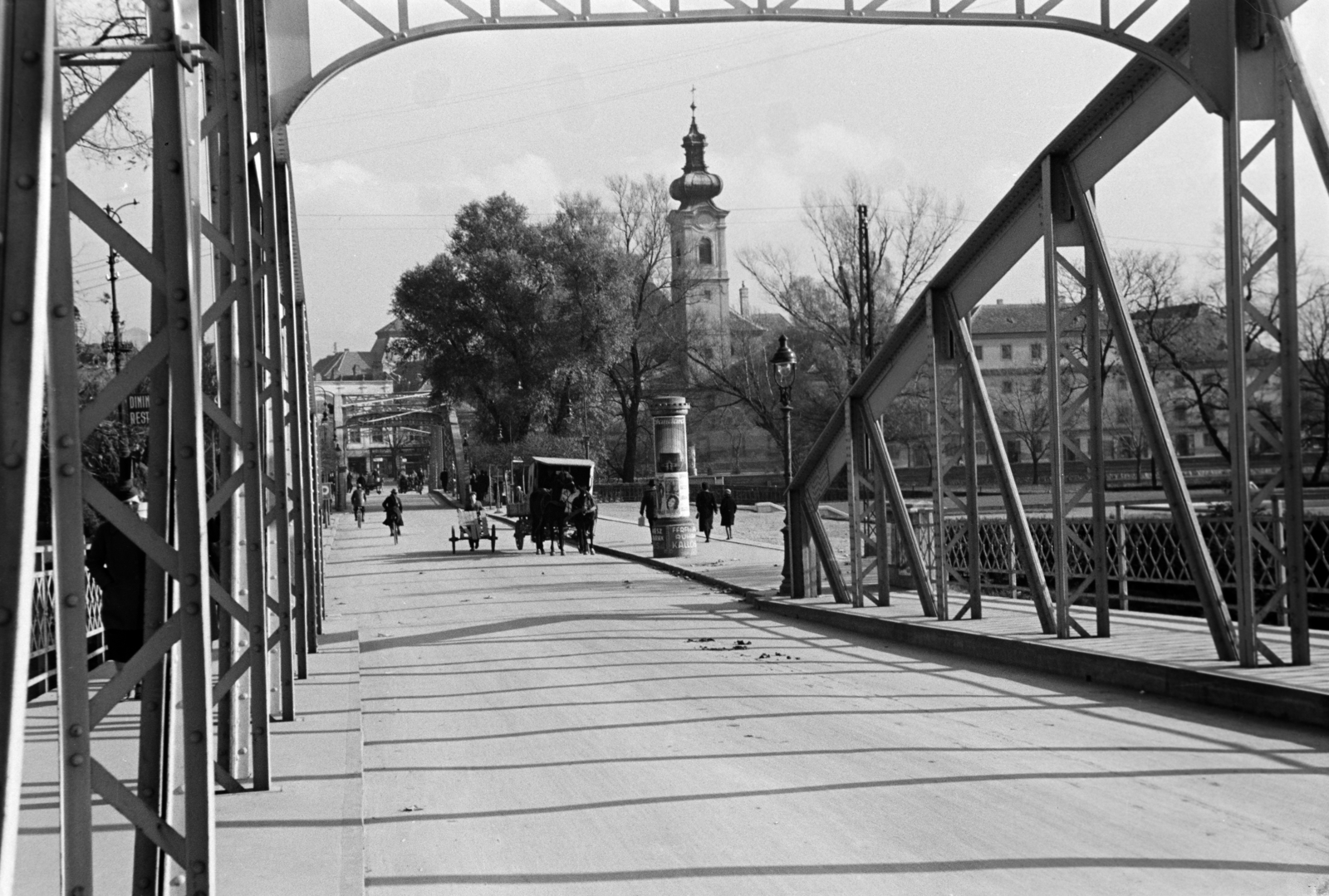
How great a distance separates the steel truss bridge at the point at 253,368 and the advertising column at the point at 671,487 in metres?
10.7

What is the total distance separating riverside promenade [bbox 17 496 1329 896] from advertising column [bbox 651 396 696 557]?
53.3 feet

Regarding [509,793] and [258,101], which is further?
[258,101]

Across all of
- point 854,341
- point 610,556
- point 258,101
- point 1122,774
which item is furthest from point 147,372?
point 854,341

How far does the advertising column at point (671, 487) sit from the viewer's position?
29.7 m

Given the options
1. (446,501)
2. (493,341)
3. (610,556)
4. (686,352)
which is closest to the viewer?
(610,556)

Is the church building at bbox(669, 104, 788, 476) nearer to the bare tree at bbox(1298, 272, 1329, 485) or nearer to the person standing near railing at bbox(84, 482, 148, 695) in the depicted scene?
the bare tree at bbox(1298, 272, 1329, 485)

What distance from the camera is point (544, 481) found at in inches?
1861

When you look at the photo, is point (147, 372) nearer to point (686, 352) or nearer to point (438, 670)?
point (438, 670)

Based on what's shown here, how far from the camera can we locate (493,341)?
206 ft

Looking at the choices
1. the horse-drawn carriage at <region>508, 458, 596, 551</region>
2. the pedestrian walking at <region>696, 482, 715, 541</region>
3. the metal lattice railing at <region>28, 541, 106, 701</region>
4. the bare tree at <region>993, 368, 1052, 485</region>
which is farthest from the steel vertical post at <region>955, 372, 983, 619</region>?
the pedestrian walking at <region>696, 482, 715, 541</region>

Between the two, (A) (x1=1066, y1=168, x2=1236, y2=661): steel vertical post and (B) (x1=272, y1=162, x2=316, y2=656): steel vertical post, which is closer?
(A) (x1=1066, y1=168, x2=1236, y2=661): steel vertical post

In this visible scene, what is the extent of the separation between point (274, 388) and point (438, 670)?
153 inches

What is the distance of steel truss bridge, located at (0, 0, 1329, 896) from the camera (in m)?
3.28

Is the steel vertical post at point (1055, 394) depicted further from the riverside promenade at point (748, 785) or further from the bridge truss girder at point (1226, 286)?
the riverside promenade at point (748, 785)
